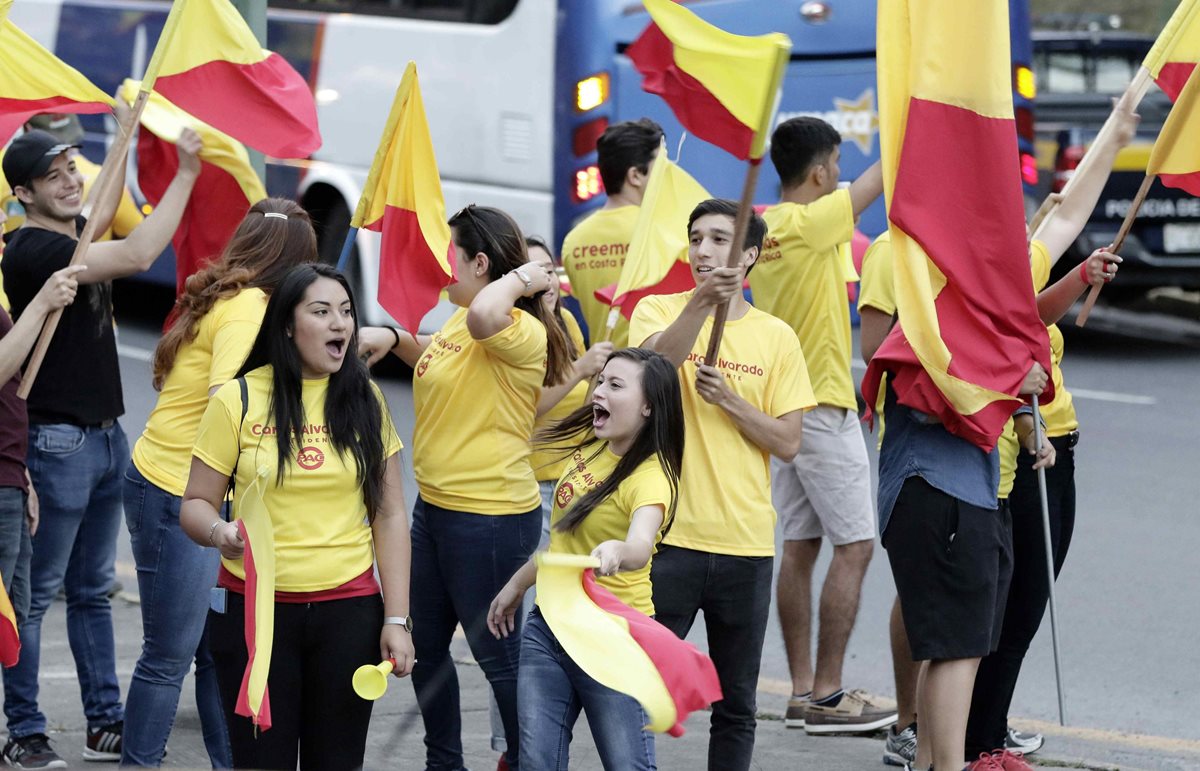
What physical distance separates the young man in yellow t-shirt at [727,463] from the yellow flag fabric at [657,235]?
23.4 inches

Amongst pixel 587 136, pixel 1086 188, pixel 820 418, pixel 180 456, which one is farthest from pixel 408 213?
pixel 587 136

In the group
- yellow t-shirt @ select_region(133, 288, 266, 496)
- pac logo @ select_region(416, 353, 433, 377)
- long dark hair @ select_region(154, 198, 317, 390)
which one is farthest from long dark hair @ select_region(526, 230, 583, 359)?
yellow t-shirt @ select_region(133, 288, 266, 496)

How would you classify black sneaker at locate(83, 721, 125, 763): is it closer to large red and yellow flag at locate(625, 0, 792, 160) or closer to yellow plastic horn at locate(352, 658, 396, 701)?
yellow plastic horn at locate(352, 658, 396, 701)

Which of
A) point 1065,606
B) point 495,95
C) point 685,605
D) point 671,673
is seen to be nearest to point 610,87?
point 495,95

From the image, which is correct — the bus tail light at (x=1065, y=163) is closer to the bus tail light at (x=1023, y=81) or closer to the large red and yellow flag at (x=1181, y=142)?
the bus tail light at (x=1023, y=81)

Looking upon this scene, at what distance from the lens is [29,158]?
5633mm

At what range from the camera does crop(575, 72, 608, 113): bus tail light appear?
1067cm

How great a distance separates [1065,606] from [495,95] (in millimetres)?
5250

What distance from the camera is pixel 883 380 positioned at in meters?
5.56

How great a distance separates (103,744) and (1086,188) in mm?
3606

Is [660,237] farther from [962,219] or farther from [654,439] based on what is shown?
[654,439]

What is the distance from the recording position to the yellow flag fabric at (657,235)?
5.85 meters

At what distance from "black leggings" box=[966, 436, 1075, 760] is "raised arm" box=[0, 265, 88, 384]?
2.92 meters

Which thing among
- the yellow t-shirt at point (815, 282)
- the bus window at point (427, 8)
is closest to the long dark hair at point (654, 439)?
the yellow t-shirt at point (815, 282)
